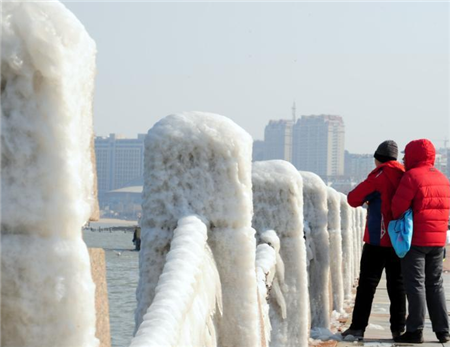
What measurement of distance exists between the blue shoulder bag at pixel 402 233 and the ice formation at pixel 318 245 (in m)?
0.63

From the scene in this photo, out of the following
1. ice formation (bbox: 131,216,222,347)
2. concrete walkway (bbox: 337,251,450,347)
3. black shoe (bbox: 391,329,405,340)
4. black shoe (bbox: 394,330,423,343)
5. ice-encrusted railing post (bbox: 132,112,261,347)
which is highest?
ice-encrusted railing post (bbox: 132,112,261,347)

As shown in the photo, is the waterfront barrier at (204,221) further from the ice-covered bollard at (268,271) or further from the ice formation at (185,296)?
the ice-covered bollard at (268,271)

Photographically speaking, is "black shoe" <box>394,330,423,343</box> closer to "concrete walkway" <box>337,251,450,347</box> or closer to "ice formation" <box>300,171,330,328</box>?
"concrete walkway" <box>337,251,450,347</box>

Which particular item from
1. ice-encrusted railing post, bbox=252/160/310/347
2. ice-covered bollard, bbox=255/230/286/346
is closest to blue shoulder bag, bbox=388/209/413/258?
ice-encrusted railing post, bbox=252/160/310/347

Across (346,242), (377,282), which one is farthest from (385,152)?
(346,242)

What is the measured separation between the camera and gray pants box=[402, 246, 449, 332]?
8031 mm

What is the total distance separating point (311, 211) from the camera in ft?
27.0

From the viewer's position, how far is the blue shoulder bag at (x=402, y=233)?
7871mm

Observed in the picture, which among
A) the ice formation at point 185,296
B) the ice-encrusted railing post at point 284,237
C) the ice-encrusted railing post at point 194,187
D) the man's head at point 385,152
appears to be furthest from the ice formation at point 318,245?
the ice formation at point 185,296

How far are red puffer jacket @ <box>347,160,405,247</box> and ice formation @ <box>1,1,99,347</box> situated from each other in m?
6.51

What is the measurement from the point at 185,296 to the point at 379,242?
5663mm

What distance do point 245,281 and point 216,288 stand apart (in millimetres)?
155

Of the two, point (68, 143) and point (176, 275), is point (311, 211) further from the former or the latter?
point (68, 143)

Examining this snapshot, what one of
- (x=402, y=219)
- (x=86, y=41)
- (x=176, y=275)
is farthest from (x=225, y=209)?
(x=402, y=219)
